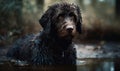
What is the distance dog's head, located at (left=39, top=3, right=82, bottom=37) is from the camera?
1059cm

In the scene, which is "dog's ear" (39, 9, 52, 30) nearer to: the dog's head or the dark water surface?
the dog's head

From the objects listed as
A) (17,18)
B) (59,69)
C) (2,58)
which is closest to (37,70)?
(59,69)

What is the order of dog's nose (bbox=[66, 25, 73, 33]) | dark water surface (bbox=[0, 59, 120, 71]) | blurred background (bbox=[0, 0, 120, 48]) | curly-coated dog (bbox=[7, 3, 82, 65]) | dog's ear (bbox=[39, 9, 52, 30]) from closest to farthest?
dog's nose (bbox=[66, 25, 73, 33]) → dark water surface (bbox=[0, 59, 120, 71]) → curly-coated dog (bbox=[7, 3, 82, 65]) → dog's ear (bbox=[39, 9, 52, 30]) → blurred background (bbox=[0, 0, 120, 48])

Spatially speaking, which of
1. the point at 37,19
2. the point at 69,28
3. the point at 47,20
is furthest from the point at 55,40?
the point at 37,19

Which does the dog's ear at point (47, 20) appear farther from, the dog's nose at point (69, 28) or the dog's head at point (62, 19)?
the dog's nose at point (69, 28)

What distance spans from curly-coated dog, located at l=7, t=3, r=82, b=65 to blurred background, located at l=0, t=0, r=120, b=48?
14.3ft

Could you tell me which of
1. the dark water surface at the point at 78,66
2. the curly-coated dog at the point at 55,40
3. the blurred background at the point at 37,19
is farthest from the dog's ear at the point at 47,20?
the blurred background at the point at 37,19

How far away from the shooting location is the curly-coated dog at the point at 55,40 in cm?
1084

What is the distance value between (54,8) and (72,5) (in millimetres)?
485

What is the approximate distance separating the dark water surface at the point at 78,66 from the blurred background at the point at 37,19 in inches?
170

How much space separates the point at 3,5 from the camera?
647 inches

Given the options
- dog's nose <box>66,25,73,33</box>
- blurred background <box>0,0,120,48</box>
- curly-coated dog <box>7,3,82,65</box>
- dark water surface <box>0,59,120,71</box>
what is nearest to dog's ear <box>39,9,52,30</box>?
curly-coated dog <box>7,3,82,65</box>

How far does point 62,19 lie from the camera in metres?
10.8

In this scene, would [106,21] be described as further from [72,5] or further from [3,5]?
[72,5]
